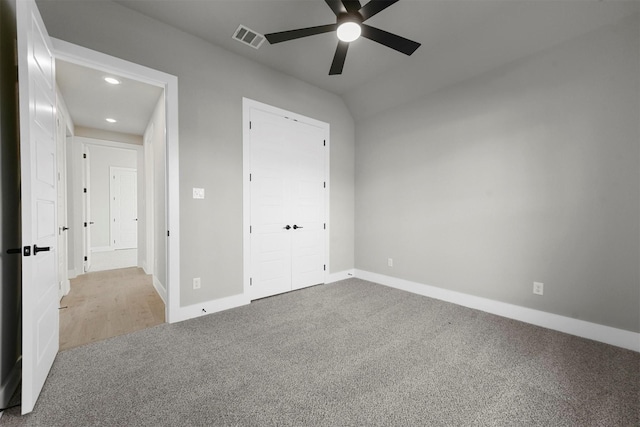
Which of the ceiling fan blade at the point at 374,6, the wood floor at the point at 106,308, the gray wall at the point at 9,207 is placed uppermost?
the ceiling fan blade at the point at 374,6

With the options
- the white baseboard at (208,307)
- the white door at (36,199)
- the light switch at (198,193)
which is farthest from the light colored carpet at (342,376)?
the light switch at (198,193)

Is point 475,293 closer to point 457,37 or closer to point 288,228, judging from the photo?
point 288,228

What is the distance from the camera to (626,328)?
2145mm

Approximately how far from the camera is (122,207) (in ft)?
24.7

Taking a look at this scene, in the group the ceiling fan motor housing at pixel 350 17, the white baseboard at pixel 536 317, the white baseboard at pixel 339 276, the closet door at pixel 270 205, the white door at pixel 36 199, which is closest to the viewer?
the white door at pixel 36 199

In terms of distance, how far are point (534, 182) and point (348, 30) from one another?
2.26m

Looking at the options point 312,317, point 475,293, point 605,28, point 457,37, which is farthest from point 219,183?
point 605,28

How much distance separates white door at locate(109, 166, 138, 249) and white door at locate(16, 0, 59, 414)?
6.27m

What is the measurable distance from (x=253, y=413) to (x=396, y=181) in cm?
317

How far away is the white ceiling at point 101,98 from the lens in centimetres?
283

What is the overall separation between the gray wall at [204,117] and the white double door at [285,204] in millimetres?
238

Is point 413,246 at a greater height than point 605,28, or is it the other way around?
point 605,28

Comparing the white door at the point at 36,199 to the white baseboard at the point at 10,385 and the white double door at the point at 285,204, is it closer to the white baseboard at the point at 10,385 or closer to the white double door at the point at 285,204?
the white baseboard at the point at 10,385

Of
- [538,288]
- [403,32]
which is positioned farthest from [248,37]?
[538,288]
